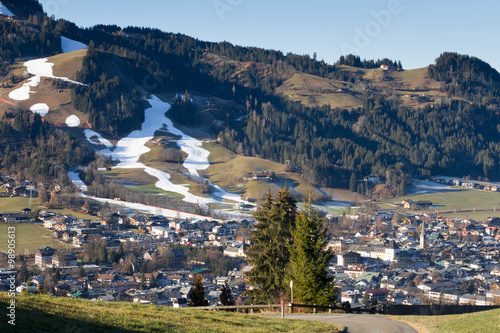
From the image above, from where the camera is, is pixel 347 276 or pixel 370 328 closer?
pixel 370 328

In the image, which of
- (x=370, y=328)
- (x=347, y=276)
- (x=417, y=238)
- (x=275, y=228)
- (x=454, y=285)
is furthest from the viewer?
(x=417, y=238)

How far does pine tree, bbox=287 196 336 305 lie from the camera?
29906mm

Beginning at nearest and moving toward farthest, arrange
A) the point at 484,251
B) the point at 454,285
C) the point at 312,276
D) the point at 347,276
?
the point at 312,276 < the point at 454,285 < the point at 347,276 < the point at 484,251

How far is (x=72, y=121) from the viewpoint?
17675 cm

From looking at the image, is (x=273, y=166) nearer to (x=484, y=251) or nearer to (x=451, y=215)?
(x=451, y=215)

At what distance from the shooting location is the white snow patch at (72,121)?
174 metres

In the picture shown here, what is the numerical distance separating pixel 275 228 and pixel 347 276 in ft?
153

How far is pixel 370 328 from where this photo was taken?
867 inches

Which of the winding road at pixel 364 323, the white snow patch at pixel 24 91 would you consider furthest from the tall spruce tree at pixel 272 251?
the white snow patch at pixel 24 91

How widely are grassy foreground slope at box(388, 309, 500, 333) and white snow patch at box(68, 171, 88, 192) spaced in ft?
355

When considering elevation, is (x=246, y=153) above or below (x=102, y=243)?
above

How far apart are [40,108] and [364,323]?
167 metres

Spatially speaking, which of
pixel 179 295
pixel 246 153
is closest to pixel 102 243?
pixel 179 295

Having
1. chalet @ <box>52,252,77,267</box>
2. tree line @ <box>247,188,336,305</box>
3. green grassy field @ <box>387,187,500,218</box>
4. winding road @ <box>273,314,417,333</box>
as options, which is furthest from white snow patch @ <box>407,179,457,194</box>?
winding road @ <box>273,314,417,333</box>
